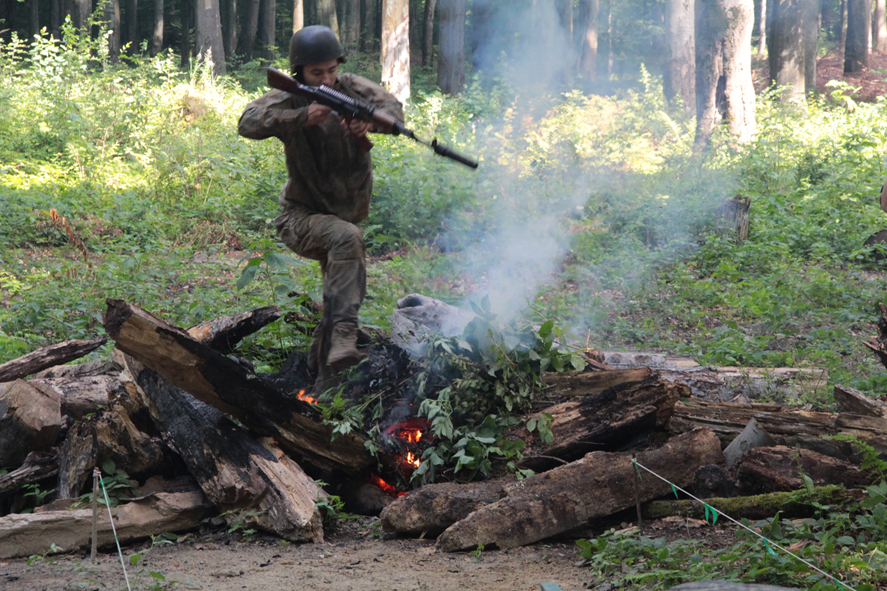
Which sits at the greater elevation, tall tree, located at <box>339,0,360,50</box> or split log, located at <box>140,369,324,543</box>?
tall tree, located at <box>339,0,360,50</box>

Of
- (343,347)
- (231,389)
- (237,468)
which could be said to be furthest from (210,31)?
(237,468)

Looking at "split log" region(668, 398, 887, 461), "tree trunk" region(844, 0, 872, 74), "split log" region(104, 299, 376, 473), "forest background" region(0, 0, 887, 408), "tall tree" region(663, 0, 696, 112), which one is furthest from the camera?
"tree trunk" region(844, 0, 872, 74)

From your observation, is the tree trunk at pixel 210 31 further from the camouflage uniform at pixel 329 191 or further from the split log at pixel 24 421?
the split log at pixel 24 421

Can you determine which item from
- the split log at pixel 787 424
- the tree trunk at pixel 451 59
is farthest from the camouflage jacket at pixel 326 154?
the tree trunk at pixel 451 59

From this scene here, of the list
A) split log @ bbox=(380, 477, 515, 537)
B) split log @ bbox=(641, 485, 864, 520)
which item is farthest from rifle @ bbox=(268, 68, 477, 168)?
split log @ bbox=(641, 485, 864, 520)

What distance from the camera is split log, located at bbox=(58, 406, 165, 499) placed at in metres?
3.71

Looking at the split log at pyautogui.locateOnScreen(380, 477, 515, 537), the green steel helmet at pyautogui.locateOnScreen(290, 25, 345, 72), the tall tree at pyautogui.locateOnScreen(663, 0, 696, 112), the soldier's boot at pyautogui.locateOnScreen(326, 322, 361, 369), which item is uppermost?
the tall tree at pyautogui.locateOnScreen(663, 0, 696, 112)

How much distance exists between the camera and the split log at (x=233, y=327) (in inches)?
204

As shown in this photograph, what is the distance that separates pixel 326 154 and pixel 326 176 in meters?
0.15

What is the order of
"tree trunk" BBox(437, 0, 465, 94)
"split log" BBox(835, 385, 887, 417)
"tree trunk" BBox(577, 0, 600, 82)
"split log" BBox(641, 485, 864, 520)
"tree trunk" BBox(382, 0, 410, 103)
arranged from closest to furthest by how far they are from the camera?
"split log" BBox(641, 485, 864, 520), "split log" BBox(835, 385, 887, 417), "tree trunk" BBox(382, 0, 410, 103), "tree trunk" BBox(437, 0, 465, 94), "tree trunk" BBox(577, 0, 600, 82)

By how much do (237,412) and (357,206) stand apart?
1.66 meters

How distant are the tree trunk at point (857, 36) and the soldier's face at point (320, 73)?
82.9 ft

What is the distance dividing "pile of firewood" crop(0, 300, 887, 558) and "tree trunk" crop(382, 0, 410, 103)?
12.8 metres

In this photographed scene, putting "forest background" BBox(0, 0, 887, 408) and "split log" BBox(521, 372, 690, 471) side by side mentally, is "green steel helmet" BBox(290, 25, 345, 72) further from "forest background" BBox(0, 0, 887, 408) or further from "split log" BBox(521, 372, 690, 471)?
Answer: "split log" BBox(521, 372, 690, 471)
